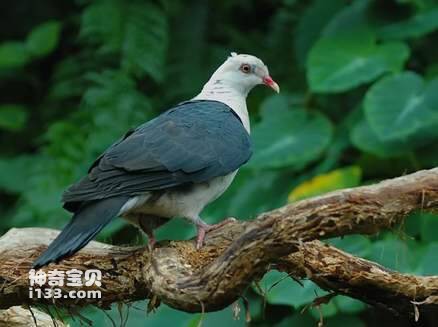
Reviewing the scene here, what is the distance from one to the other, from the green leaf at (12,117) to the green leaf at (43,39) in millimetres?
362

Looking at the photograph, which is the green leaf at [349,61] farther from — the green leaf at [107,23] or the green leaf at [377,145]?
the green leaf at [107,23]

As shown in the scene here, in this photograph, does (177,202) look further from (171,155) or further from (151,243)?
(151,243)

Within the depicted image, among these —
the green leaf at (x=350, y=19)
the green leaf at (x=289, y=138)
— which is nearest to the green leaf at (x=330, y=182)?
the green leaf at (x=289, y=138)

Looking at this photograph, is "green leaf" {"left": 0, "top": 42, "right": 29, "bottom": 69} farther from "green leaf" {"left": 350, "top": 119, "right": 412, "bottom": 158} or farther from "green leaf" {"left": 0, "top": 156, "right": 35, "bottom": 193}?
"green leaf" {"left": 350, "top": 119, "right": 412, "bottom": 158}

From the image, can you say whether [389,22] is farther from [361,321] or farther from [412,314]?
[412,314]

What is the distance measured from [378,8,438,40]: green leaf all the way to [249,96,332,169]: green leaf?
0.65 meters

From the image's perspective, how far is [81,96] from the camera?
662 centimetres

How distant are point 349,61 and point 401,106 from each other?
47 cm

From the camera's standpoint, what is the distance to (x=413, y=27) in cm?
590

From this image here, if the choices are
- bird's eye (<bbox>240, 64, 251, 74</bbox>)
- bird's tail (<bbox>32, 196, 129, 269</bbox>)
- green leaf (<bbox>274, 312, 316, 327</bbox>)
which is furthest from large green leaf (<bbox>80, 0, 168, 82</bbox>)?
bird's tail (<bbox>32, 196, 129, 269</bbox>)

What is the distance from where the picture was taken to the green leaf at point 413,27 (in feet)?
19.0

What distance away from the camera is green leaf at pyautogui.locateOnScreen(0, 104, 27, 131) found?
6645mm

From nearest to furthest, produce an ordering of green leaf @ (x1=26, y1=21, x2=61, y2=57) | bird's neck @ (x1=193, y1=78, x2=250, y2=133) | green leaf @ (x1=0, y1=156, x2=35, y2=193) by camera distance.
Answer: bird's neck @ (x1=193, y1=78, x2=250, y2=133)
green leaf @ (x1=0, y1=156, x2=35, y2=193)
green leaf @ (x1=26, y1=21, x2=61, y2=57)

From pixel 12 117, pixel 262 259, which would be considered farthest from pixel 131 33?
pixel 262 259
